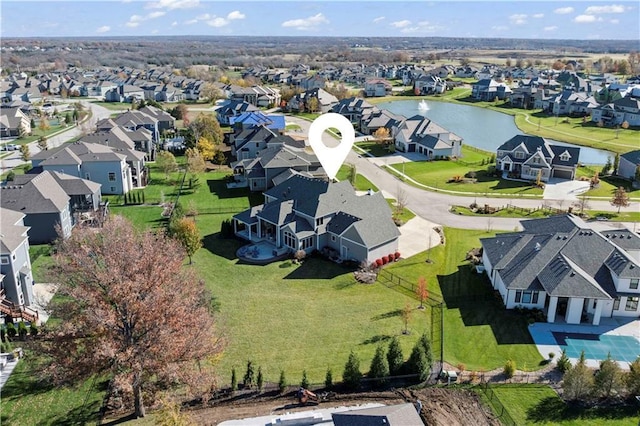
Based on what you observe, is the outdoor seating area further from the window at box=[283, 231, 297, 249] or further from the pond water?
the pond water

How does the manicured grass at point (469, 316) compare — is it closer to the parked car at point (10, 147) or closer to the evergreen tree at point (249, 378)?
the evergreen tree at point (249, 378)

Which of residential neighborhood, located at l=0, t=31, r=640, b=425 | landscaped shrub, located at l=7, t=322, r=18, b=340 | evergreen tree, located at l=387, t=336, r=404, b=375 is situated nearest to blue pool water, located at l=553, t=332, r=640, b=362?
residential neighborhood, located at l=0, t=31, r=640, b=425

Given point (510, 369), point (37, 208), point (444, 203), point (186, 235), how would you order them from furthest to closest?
point (444, 203) → point (37, 208) → point (186, 235) → point (510, 369)

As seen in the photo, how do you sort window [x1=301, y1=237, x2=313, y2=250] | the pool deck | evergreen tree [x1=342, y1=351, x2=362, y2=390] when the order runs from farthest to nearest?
window [x1=301, y1=237, x2=313, y2=250] < the pool deck < evergreen tree [x1=342, y1=351, x2=362, y2=390]

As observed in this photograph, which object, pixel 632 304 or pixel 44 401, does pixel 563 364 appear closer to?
pixel 632 304

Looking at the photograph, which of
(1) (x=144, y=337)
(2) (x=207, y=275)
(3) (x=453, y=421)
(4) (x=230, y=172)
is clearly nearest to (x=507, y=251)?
(3) (x=453, y=421)

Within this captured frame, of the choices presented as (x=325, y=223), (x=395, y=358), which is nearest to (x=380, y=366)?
(x=395, y=358)
